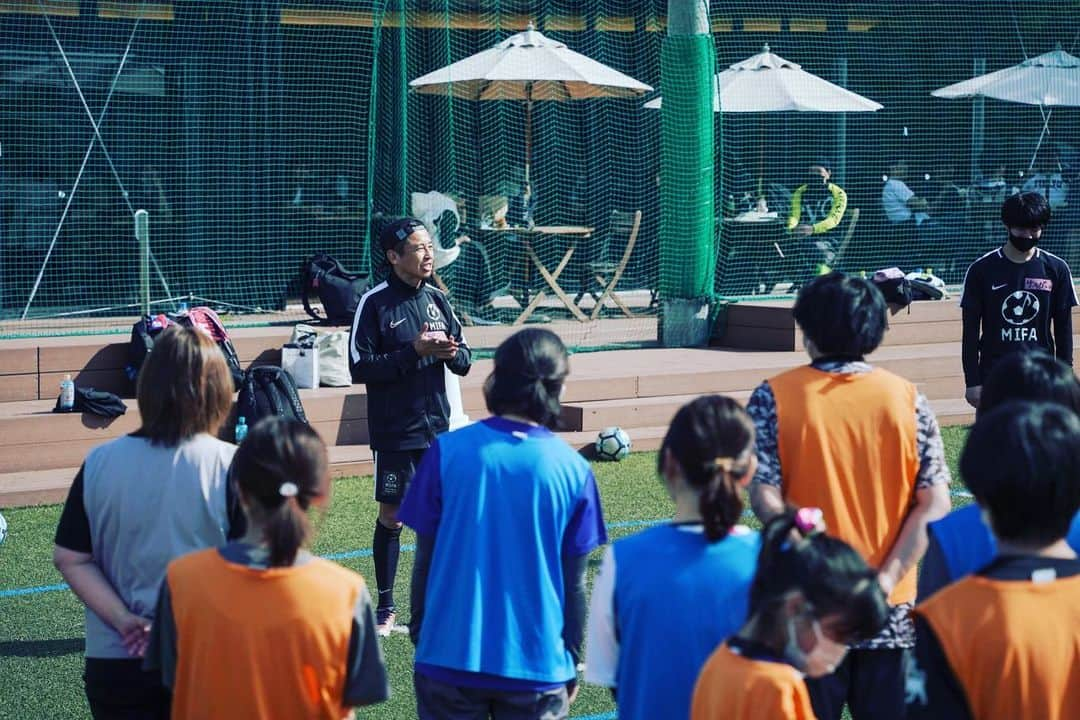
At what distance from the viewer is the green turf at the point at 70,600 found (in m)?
5.33

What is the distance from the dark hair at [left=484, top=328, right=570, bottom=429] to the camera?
358 cm

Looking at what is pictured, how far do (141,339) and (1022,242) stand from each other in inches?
227

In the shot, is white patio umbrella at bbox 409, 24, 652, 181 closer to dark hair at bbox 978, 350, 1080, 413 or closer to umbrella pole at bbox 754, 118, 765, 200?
umbrella pole at bbox 754, 118, 765, 200

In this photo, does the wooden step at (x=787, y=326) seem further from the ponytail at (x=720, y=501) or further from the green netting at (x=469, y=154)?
the ponytail at (x=720, y=501)

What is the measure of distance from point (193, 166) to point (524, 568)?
10.6 m

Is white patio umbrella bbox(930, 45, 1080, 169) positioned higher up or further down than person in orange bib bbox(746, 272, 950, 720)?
higher up

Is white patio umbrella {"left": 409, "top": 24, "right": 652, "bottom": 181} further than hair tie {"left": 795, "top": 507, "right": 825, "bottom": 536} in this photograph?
Yes

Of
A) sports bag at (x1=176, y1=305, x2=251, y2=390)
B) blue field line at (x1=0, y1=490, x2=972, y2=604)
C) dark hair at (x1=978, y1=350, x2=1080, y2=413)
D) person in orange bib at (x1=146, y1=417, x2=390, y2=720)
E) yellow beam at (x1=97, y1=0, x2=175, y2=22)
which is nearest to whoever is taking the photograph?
person in orange bib at (x1=146, y1=417, x2=390, y2=720)

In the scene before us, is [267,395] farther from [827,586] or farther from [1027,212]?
[827,586]

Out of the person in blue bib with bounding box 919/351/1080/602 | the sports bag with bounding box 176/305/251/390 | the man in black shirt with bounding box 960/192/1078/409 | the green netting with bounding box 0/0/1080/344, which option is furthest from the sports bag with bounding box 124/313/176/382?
the person in blue bib with bounding box 919/351/1080/602

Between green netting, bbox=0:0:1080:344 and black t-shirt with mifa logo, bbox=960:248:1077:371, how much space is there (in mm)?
5982

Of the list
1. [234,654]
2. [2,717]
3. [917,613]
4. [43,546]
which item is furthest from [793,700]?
[43,546]

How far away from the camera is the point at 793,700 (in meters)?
2.43

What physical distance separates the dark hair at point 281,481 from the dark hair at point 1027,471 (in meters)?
1.25
